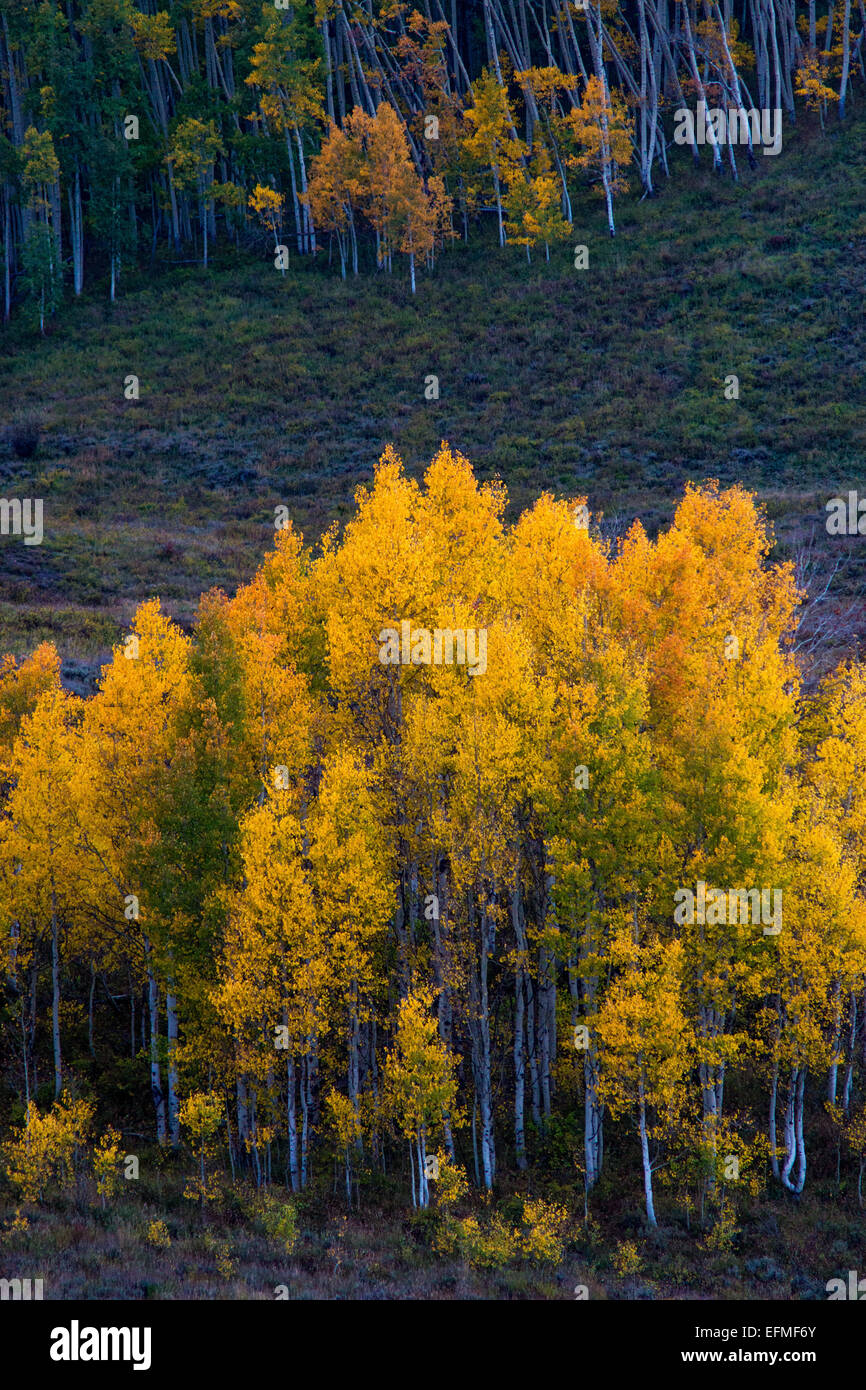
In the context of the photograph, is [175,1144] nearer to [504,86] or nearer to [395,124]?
[395,124]

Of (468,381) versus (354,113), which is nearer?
(468,381)

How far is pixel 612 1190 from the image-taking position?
75.7 ft

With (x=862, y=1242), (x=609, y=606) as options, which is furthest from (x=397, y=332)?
(x=862, y=1242)

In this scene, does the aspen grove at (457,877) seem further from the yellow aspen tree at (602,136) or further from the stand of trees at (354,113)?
the yellow aspen tree at (602,136)

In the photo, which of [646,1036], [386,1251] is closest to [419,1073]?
[386,1251]

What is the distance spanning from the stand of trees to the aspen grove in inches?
2288

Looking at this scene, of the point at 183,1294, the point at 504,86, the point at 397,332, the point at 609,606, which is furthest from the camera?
the point at 504,86

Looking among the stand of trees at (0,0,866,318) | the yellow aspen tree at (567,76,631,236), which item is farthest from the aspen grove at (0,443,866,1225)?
the yellow aspen tree at (567,76,631,236)

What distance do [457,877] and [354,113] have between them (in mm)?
69238

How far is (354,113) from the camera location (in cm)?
7681

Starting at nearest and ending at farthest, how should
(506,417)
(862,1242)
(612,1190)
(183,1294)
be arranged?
(183,1294), (862,1242), (612,1190), (506,417)

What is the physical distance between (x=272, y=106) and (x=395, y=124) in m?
11.6

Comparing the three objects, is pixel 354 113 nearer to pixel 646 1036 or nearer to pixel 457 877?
pixel 457 877
